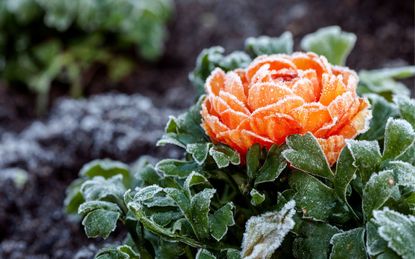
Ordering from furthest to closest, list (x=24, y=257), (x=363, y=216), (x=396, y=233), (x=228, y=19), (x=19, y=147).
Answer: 1. (x=228, y=19)
2. (x=19, y=147)
3. (x=24, y=257)
4. (x=363, y=216)
5. (x=396, y=233)

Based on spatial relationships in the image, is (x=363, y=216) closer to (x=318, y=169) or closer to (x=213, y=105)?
(x=318, y=169)

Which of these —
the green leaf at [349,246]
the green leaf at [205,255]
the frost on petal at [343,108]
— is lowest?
the green leaf at [349,246]

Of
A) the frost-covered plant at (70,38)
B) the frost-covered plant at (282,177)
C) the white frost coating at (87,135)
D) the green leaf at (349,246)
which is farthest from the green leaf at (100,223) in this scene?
the frost-covered plant at (70,38)

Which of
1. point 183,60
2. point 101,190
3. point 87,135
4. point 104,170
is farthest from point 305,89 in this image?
point 183,60

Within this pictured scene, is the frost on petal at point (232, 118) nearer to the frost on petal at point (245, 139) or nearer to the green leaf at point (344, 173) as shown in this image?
the frost on petal at point (245, 139)

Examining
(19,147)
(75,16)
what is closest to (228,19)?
(75,16)

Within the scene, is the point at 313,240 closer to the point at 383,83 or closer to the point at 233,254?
the point at 233,254
